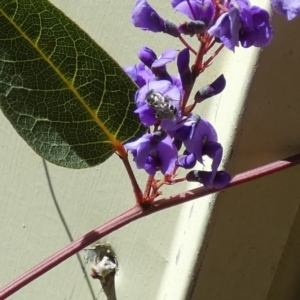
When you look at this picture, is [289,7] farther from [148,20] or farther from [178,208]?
[178,208]

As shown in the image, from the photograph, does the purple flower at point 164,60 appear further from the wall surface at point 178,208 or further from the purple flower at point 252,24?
the wall surface at point 178,208

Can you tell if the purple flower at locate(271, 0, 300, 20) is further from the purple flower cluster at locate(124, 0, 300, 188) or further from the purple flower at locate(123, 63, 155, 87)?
the purple flower at locate(123, 63, 155, 87)

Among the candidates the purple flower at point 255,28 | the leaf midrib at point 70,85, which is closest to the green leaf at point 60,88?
the leaf midrib at point 70,85

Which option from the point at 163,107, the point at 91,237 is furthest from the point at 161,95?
the point at 91,237

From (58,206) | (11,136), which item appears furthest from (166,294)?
(11,136)

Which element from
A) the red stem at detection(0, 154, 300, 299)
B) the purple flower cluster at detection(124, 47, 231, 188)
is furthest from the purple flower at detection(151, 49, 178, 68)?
the red stem at detection(0, 154, 300, 299)

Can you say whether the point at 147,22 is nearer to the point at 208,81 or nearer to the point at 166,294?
the point at 208,81
